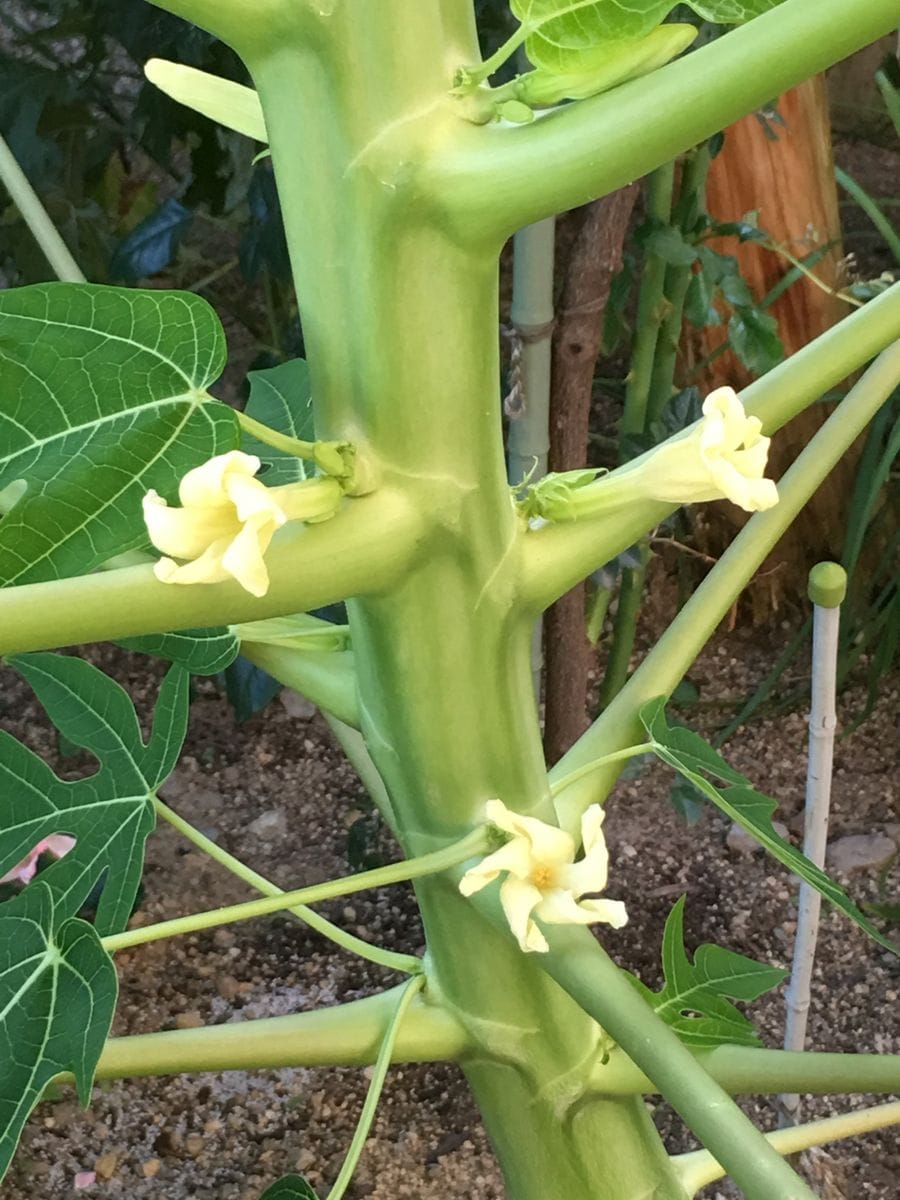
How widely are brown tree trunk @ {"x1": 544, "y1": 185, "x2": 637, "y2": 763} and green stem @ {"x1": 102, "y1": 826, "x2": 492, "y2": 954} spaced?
1.47 feet

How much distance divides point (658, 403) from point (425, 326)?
2.81ft

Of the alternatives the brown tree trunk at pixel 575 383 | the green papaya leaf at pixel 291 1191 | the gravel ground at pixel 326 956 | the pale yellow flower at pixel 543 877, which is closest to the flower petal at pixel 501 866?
the pale yellow flower at pixel 543 877

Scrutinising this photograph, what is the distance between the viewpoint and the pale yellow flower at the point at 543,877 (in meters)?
0.35

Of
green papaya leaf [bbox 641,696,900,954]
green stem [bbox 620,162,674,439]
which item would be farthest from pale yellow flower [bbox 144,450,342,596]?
green stem [bbox 620,162,674,439]

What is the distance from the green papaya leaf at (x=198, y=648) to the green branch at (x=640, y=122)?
24 cm

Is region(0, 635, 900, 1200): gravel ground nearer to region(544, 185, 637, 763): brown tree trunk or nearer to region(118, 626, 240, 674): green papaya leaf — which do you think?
region(544, 185, 637, 763): brown tree trunk

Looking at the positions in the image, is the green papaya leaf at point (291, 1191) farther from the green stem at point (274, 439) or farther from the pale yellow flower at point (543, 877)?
the green stem at point (274, 439)

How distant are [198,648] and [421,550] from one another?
6.5 inches

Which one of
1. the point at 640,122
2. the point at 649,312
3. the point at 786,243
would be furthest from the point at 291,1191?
the point at 786,243

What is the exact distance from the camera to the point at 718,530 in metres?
1.50

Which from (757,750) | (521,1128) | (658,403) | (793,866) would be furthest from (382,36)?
(757,750)

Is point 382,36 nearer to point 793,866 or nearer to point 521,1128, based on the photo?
point 793,866

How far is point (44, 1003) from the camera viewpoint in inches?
16.7

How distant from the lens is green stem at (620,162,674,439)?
1007mm
